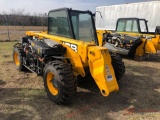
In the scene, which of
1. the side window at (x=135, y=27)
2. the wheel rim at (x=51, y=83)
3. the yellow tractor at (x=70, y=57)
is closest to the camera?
the yellow tractor at (x=70, y=57)

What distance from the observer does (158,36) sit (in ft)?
28.4

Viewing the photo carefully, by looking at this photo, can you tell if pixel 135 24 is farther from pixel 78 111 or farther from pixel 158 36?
pixel 78 111

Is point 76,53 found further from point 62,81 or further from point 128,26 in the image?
point 128,26

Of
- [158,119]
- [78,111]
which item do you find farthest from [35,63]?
[158,119]

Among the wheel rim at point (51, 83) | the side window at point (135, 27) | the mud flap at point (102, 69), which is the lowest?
the wheel rim at point (51, 83)

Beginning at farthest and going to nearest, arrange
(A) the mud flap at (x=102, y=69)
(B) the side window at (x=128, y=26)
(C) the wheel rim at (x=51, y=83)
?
(B) the side window at (x=128, y=26) → (C) the wheel rim at (x=51, y=83) → (A) the mud flap at (x=102, y=69)

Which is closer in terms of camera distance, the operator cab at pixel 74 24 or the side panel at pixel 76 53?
the side panel at pixel 76 53

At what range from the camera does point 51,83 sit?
4.41 metres

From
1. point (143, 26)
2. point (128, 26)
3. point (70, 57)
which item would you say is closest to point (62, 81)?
point (70, 57)

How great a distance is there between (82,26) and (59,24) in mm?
651

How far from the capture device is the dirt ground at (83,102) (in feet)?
12.3

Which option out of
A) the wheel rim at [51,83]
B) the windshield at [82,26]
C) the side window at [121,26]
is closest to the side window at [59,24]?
the windshield at [82,26]

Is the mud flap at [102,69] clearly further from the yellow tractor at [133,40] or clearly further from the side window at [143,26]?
the side window at [143,26]

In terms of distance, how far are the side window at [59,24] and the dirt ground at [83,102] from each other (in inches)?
60.1
